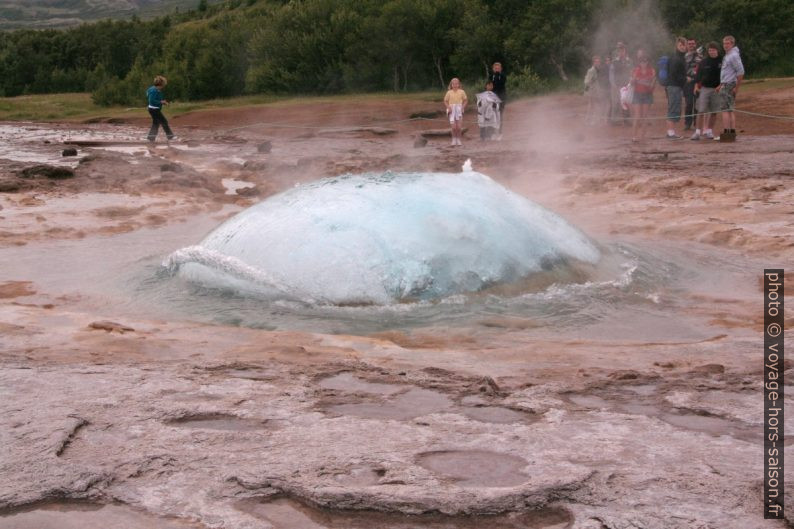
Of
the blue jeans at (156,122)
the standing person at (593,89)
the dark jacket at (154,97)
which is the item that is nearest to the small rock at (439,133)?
the standing person at (593,89)

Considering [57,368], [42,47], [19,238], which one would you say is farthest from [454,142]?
[42,47]

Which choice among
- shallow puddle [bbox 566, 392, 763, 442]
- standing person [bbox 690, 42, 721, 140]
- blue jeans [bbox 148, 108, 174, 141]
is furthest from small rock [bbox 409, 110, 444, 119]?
shallow puddle [bbox 566, 392, 763, 442]

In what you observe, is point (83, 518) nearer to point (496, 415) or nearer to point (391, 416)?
point (391, 416)

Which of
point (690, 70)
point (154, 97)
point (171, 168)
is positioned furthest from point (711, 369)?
point (154, 97)

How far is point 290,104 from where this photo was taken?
22547mm

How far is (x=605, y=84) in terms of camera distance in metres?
14.0

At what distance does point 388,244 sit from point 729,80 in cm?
751

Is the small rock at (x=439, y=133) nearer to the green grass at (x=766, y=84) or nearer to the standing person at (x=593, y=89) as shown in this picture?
the standing person at (x=593, y=89)

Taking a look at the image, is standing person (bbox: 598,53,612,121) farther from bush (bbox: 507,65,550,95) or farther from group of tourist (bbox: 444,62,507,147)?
bush (bbox: 507,65,550,95)

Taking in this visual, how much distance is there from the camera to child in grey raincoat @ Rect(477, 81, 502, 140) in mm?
13078

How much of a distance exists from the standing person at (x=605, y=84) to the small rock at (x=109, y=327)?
10774 millimetres

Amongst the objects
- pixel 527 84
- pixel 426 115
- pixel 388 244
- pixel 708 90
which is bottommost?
pixel 388 244

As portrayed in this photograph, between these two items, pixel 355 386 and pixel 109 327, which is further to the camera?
pixel 109 327

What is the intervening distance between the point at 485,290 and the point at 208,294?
154cm
